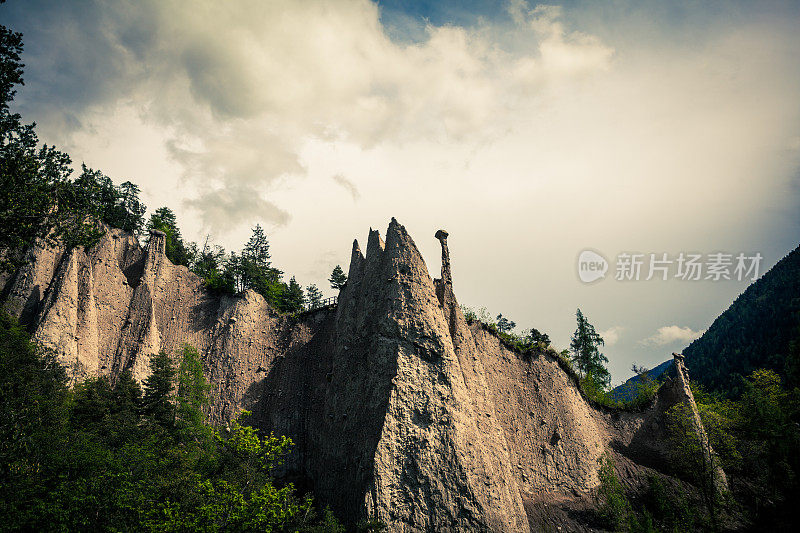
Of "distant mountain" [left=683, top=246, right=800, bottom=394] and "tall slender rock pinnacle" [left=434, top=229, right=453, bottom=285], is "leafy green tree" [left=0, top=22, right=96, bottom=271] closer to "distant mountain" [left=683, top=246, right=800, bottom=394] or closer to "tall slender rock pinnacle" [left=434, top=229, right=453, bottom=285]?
"tall slender rock pinnacle" [left=434, top=229, right=453, bottom=285]

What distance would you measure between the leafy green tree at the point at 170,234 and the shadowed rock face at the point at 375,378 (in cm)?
918

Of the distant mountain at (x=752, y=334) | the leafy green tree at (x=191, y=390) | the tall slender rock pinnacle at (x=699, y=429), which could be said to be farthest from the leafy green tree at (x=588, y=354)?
the leafy green tree at (x=191, y=390)

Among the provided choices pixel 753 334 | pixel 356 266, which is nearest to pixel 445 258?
pixel 356 266

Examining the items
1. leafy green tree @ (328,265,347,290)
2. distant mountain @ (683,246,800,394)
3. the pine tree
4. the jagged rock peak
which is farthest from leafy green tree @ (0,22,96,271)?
distant mountain @ (683,246,800,394)

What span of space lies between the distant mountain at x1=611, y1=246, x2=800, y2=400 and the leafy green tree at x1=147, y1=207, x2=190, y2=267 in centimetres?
6933

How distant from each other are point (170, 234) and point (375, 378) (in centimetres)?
3380

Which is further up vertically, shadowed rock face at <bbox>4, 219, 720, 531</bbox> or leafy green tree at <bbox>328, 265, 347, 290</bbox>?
leafy green tree at <bbox>328, 265, 347, 290</bbox>

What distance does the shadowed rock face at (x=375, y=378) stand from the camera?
58.0ft

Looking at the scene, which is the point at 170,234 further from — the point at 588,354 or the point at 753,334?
the point at 753,334

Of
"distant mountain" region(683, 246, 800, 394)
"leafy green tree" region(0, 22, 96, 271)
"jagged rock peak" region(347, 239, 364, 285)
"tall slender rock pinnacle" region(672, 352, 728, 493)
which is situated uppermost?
"distant mountain" region(683, 246, 800, 394)

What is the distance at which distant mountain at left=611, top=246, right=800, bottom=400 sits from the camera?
66.2 meters

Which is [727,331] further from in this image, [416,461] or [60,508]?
[60,508]

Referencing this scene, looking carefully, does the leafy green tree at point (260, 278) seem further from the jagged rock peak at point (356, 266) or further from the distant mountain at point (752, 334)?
Answer: the distant mountain at point (752, 334)

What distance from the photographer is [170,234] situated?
4153 cm
